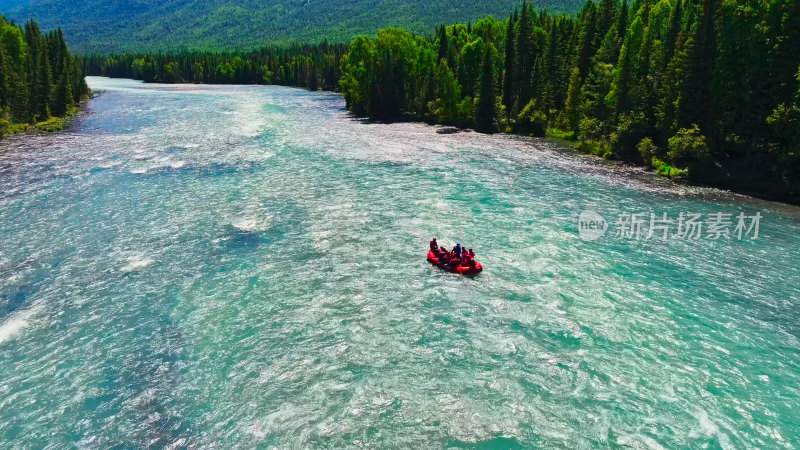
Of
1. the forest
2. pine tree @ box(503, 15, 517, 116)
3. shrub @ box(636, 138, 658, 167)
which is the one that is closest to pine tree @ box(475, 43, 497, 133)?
pine tree @ box(503, 15, 517, 116)

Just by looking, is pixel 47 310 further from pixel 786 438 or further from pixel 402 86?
pixel 402 86

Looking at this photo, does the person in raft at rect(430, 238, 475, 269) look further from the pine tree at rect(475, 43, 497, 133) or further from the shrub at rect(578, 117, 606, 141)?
the pine tree at rect(475, 43, 497, 133)

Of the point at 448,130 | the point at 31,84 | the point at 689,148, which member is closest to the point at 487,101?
the point at 448,130

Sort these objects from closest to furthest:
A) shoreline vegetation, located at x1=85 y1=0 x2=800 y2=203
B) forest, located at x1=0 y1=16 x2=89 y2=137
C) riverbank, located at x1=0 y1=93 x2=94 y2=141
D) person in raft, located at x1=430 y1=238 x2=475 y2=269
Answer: person in raft, located at x1=430 y1=238 x2=475 y2=269, shoreline vegetation, located at x1=85 y1=0 x2=800 y2=203, riverbank, located at x1=0 y1=93 x2=94 y2=141, forest, located at x1=0 y1=16 x2=89 y2=137

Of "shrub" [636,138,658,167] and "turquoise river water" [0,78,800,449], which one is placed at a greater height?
"shrub" [636,138,658,167]

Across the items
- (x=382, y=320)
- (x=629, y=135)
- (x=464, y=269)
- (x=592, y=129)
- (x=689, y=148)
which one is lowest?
(x=382, y=320)

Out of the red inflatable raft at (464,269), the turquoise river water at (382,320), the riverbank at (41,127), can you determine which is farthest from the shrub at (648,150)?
the riverbank at (41,127)

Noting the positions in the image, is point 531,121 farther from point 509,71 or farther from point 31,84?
point 31,84
